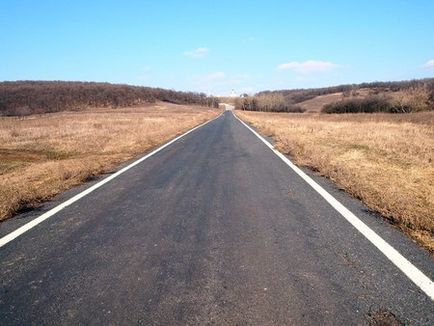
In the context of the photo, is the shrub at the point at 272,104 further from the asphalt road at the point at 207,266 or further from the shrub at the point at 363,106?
the asphalt road at the point at 207,266

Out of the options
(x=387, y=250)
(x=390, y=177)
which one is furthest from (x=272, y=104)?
(x=387, y=250)

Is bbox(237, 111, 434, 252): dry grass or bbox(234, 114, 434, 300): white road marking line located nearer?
bbox(234, 114, 434, 300): white road marking line

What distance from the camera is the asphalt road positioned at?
10.0 feet

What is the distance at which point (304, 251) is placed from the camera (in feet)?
14.0

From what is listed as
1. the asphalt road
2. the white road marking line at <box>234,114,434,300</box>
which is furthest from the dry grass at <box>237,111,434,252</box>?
the white road marking line at <box>234,114,434,300</box>

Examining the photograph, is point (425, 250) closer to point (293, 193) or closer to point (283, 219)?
point (283, 219)

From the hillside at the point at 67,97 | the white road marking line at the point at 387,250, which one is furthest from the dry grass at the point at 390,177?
the hillside at the point at 67,97

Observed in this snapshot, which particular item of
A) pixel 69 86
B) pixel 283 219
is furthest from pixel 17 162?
pixel 69 86

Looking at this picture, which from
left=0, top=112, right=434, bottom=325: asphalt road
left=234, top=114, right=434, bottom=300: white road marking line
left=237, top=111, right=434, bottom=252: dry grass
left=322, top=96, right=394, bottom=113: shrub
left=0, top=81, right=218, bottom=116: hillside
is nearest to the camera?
left=0, top=112, right=434, bottom=325: asphalt road

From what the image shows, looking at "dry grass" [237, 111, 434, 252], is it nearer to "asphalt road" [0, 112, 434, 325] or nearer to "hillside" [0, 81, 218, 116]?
"asphalt road" [0, 112, 434, 325]

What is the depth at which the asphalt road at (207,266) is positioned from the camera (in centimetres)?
306

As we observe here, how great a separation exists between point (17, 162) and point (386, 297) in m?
12.9

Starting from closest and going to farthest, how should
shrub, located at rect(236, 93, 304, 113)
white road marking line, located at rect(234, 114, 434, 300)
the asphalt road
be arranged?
the asphalt road → white road marking line, located at rect(234, 114, 434, 300) → shrub, located at rect(236, 93, 304, 113)

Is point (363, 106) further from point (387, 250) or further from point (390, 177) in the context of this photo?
point (387, 250)
